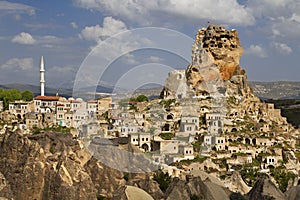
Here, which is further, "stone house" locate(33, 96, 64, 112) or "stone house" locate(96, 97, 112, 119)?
"stone house" locate(33, 96, 64, 112)

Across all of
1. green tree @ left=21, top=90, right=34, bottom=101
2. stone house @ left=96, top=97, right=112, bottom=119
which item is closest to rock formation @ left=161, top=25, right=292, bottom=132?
stone house @ left=96, top=97, right=112, bottom=119

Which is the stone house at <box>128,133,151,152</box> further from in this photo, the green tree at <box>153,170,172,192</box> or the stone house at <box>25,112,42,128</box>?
the stone house at <box>25,112,42,128</box>

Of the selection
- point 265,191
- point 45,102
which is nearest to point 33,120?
point 45,102

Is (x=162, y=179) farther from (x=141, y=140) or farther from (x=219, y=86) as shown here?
(x=219, y=86)

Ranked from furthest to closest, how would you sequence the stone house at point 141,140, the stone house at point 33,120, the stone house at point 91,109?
the stone house at point 33,120
the stone house at point 91,109
the stone house at point 141,140

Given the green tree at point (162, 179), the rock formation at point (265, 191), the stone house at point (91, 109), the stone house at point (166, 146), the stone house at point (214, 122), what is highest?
the stone house at point (91, 109)

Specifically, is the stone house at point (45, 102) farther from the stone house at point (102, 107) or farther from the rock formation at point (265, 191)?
the rock formation at point (265, 191)

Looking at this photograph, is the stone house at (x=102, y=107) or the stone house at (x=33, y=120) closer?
the stone house at (x=102, y=107)

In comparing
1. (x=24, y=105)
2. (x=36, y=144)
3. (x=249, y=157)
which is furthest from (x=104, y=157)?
(x=24, y=105)

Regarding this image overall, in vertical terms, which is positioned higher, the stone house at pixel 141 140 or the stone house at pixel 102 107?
the stone house at pixel 102 107


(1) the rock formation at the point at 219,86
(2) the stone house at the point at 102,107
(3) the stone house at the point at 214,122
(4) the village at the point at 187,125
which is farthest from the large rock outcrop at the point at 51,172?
(1) the rock formation at the point at 219,86

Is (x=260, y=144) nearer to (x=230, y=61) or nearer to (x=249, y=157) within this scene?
(x=249, y=157)

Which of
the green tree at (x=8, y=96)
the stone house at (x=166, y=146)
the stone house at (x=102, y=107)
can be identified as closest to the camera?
the stone house at (x=166, y=146)

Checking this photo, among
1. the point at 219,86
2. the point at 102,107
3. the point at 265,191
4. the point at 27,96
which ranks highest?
the point at 219,86
